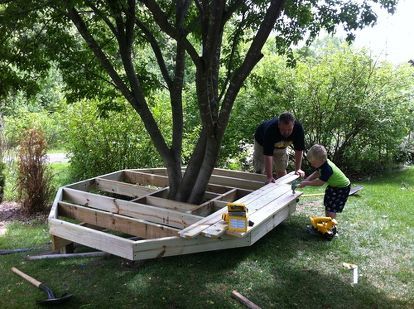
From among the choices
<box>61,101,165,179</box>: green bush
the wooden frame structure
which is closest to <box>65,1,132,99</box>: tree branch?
the wooden frame structure

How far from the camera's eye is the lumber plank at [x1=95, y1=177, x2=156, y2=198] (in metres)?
6.26

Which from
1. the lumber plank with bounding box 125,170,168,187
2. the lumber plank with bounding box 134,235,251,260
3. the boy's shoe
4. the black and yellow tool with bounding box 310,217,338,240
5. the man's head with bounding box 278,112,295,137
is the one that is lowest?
the boy's shoe

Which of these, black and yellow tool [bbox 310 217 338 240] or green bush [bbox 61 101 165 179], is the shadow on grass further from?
green bush [bbox 61 101 165 179]

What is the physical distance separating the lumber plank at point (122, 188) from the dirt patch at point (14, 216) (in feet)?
Answer: 5.76

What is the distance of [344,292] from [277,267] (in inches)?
32.3

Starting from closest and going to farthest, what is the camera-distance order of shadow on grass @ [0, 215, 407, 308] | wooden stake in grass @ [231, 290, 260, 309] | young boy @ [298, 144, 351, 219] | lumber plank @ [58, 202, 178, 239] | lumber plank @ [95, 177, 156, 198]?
wooden stake in grass @ [231, 290, 260, 309], shadow on grass @ [0, 215, 407, 308], lumber plank @ [58, 202, 178, 239], young boy @ [298, 144, 351, 219], lumber plank @ [95, 177, 156, 198]

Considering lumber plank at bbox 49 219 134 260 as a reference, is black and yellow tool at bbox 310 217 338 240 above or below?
below

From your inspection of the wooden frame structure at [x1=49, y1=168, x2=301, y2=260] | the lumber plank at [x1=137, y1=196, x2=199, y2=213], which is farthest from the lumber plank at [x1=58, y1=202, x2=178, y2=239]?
the lumber plank at [x1=137, y1=196, x2=199, y2=213]

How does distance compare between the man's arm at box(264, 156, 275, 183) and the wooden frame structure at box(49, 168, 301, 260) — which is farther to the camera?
the man's arm at box(264, 156, 275, 183)

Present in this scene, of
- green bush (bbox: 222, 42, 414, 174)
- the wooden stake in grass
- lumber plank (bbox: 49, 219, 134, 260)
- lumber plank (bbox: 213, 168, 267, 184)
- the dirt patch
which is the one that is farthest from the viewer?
green bush (bbox: 222, 42, 414, 174)

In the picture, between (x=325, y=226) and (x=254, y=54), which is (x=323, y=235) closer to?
(x=325, y=226)

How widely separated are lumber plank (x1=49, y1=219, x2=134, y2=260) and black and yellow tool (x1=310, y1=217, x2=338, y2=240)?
2.78m

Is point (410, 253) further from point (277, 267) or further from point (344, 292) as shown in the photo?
point (277, 267)

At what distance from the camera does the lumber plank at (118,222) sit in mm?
4500
